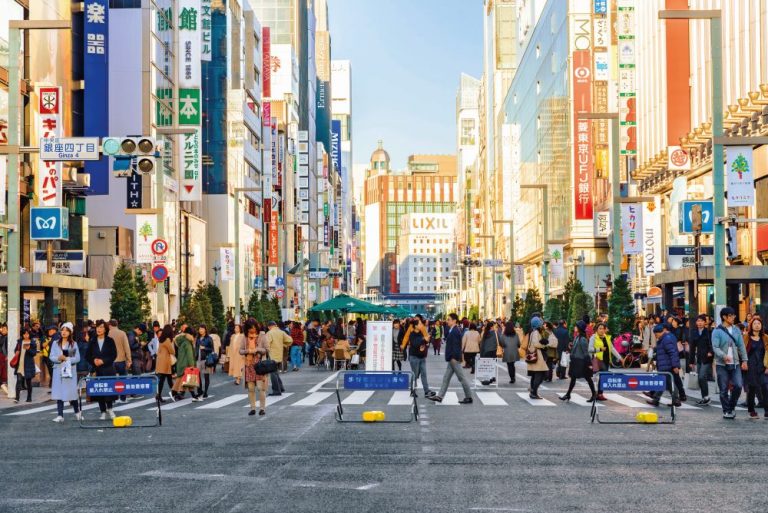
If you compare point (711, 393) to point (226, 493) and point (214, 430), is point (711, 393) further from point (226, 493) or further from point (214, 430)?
point (226, 493)

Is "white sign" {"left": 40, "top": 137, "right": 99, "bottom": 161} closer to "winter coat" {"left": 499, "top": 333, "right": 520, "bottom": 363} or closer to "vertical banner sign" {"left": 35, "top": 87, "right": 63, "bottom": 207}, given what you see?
"winter coat" {"left": 499, "top": 333, "right": 520, "bottom": 363}

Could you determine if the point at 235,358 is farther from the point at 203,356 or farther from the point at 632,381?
the point at 632,381

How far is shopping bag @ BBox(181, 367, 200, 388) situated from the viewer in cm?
2411

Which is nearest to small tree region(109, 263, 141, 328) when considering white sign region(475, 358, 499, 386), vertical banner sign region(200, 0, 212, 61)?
white sign region(475, 358, 499, 386)

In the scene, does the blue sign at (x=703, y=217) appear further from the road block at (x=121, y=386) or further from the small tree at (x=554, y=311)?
the small tree at (x=554, y=311)

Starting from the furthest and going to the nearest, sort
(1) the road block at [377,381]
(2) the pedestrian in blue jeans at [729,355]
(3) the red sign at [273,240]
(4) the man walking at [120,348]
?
(3) the red sign at [273,240] < (4) the man walking at [120,348] < (1) the road block at [377,381] < (2) the pedestrian in blue jeans at [729,355]

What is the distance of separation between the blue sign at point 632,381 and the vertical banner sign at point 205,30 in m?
52.6

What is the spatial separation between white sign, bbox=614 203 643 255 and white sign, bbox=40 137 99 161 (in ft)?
73.6

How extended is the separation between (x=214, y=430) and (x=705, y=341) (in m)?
9.36

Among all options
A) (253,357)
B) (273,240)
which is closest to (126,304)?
(253,357)

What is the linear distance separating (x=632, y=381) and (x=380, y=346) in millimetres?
12059

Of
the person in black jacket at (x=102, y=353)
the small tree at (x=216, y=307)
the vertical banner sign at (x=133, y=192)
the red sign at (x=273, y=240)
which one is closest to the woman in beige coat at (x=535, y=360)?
the person in black jacket at (x=102, y=353)

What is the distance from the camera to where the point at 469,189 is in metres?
193

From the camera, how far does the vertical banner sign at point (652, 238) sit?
5352 cm
